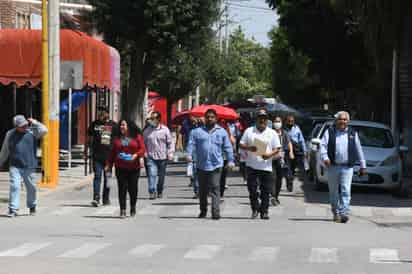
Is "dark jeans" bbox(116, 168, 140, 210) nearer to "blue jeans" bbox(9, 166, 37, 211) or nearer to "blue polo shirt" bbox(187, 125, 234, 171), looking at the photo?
"blue polo shirt" bbox(187, 125, 234, 171)

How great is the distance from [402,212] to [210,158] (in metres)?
4.29

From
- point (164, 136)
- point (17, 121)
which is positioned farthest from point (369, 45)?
point (17, 121)

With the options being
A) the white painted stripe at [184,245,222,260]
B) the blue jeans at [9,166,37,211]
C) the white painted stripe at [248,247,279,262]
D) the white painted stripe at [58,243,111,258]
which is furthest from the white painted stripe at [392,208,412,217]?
the white painted stripe at [58,243,111,258]

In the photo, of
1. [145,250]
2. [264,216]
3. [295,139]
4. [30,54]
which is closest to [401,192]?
[295,139]

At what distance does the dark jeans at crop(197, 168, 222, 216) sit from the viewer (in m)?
16.9

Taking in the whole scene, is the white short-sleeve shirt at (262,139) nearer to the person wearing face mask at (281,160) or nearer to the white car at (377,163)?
the person wearing face mask at (281,160)

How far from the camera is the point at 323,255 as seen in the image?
A: 12.6m

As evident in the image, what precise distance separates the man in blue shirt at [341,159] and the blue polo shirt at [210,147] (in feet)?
5.67

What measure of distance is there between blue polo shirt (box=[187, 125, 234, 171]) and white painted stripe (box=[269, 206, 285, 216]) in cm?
152

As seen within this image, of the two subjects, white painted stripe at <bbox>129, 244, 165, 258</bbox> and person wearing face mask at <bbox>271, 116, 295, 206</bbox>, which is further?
person wearing face mask at <bbox>271, 116, 295, 206</bbox>

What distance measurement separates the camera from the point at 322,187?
936 inches

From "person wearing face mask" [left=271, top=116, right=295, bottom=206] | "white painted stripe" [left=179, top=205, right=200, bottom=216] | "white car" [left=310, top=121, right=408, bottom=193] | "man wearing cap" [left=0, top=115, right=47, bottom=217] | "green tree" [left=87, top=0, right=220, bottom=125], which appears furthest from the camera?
"green tree" [left=87, top=0, right=220, bottom=125]

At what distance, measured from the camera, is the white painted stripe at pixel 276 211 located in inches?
718

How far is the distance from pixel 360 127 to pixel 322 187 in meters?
1.87
